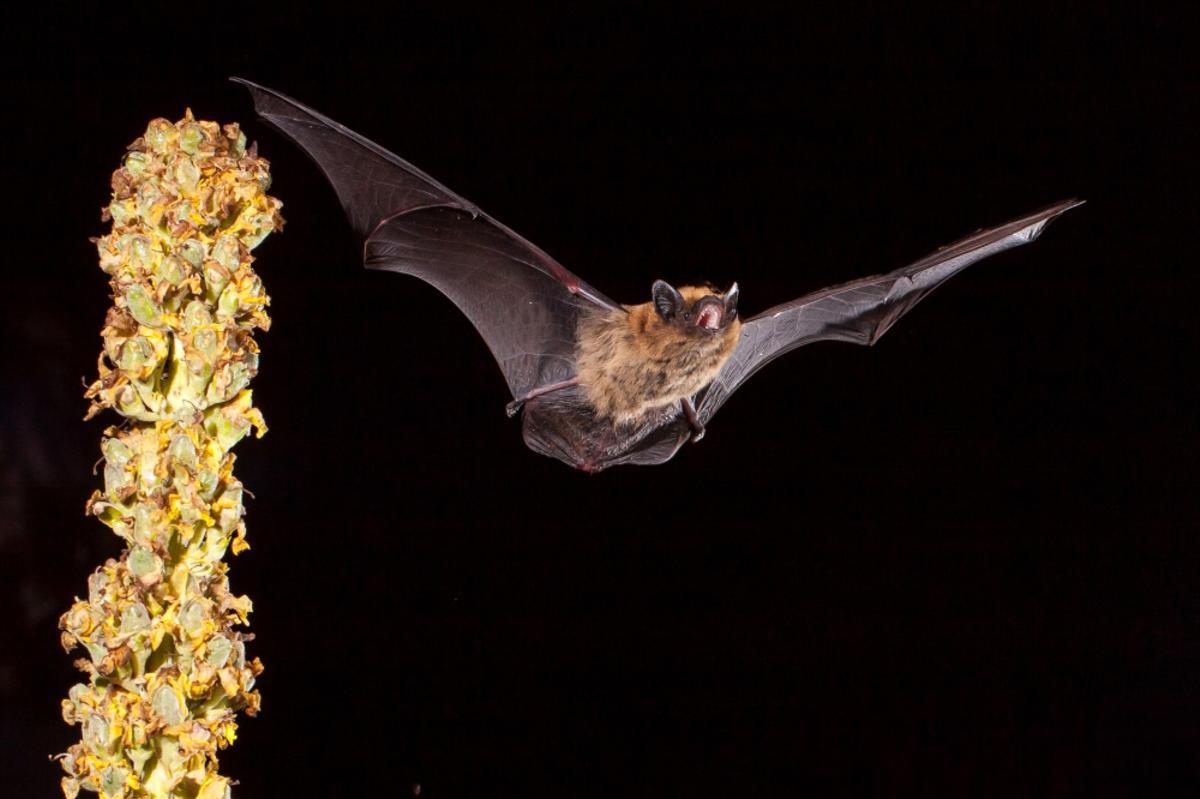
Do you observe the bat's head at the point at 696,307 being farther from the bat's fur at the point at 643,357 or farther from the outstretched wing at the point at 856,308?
the outstretched wing at the point at 856,308

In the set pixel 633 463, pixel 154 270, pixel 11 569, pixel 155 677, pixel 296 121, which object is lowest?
pixel 155 677

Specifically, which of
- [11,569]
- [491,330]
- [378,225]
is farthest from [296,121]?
[11,569]

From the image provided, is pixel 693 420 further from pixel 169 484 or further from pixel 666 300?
pixel 169 484

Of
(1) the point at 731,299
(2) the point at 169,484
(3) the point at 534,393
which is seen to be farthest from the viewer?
(3) the point at 534,393

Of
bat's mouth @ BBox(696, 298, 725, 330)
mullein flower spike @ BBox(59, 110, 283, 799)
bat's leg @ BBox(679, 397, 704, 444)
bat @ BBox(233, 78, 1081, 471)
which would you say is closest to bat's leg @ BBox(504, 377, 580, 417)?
bat @ BBox(233, 78, 1081, 471)

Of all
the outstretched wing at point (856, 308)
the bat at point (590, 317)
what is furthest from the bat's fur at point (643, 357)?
the outstretched wing at point (856, 308)

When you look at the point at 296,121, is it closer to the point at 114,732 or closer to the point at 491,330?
the point at 491,330

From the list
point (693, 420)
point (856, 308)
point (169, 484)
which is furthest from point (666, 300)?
point (169, 484)
